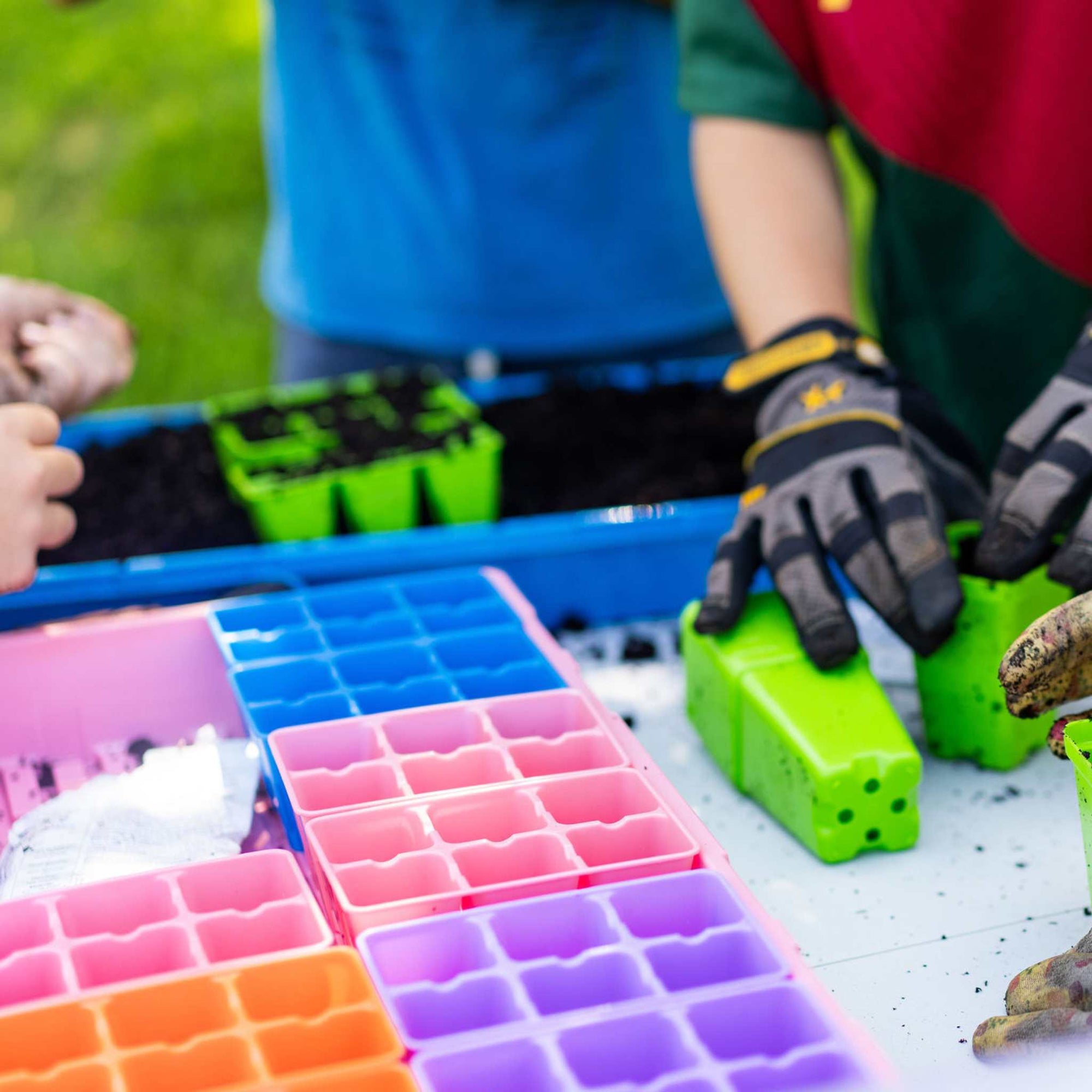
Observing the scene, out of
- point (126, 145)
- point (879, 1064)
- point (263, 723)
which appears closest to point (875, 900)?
point (879, 1064)

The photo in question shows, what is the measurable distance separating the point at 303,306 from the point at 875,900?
1.30m

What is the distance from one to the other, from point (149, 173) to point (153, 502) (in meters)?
3.09

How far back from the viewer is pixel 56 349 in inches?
47.9

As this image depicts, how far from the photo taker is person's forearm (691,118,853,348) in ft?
4.62

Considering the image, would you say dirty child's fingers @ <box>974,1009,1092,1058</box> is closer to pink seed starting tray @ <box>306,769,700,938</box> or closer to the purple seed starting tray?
pink seed starting tray @ <box>306,769,700,938</box>

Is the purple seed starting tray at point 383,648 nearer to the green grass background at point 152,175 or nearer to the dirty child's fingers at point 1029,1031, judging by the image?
the dirty child's fingers at point 1029,1031

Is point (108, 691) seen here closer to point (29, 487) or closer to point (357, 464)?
point (29, 487)

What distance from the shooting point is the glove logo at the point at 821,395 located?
1.19 m

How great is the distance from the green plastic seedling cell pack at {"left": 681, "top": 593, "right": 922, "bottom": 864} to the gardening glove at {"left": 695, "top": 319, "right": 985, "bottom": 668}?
23 millimetres

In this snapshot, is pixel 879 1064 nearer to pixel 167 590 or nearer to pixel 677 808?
pixel 677 808

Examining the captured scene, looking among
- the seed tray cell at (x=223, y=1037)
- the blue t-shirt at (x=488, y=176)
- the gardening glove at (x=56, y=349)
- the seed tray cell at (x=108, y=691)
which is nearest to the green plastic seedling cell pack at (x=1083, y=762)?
the seed tray cell at (x=223, y=1037)

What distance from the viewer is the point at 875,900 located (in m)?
0.89

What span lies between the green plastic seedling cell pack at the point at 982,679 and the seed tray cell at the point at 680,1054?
1.35 feet

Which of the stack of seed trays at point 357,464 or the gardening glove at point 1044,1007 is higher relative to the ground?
the gardening glove at point 1044,1007
